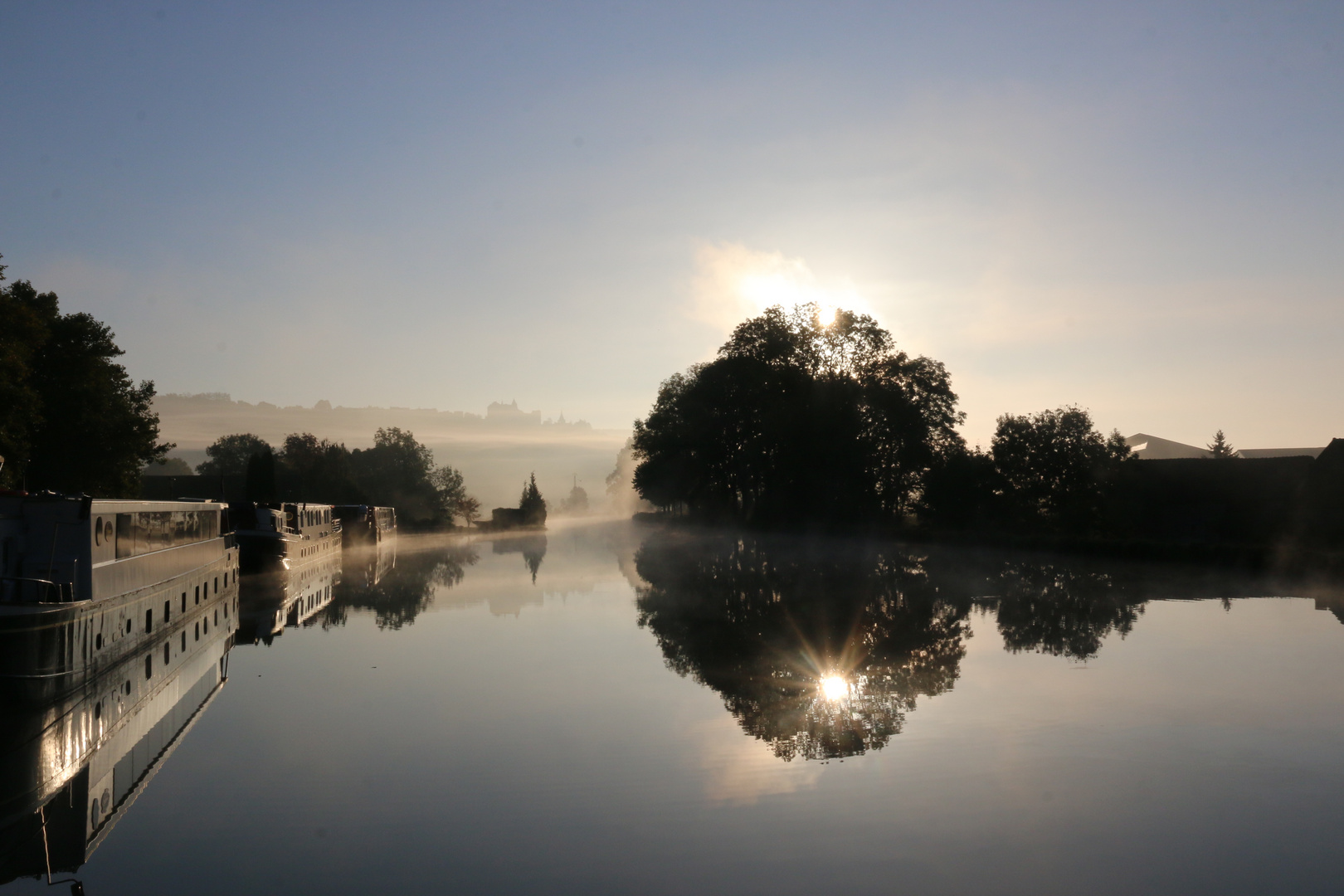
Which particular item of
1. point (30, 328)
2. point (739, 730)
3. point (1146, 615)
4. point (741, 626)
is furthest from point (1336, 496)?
point (30, 328)

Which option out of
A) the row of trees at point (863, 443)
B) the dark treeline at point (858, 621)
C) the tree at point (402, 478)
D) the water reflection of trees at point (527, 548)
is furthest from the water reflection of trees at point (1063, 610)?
the tree at point (402, 478)

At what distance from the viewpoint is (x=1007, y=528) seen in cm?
5881

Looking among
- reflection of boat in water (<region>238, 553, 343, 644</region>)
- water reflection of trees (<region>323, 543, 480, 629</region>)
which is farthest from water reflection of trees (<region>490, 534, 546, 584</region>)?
reflection of boat in water (<region>238, 553, 343, 644</region>)

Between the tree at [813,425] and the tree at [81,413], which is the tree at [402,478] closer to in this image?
the tree at [813,425]

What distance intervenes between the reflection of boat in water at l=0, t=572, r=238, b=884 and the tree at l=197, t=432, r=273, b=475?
428 feet

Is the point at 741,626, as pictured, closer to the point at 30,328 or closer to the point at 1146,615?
the point at 1146,615

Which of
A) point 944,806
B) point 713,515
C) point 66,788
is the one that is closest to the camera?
point 944,806

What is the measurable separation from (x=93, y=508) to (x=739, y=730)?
10.6m

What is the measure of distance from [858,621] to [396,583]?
691 inches

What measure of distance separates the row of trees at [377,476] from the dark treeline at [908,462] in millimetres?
33797

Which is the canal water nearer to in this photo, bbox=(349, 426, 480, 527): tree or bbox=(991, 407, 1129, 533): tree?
bbox=(991, 407, 1129, 533): tree

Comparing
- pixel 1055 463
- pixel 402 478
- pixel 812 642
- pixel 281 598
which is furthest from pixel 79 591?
pixel 402 478

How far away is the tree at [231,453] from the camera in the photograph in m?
141

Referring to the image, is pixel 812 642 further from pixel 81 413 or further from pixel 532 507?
pixel 532 507
